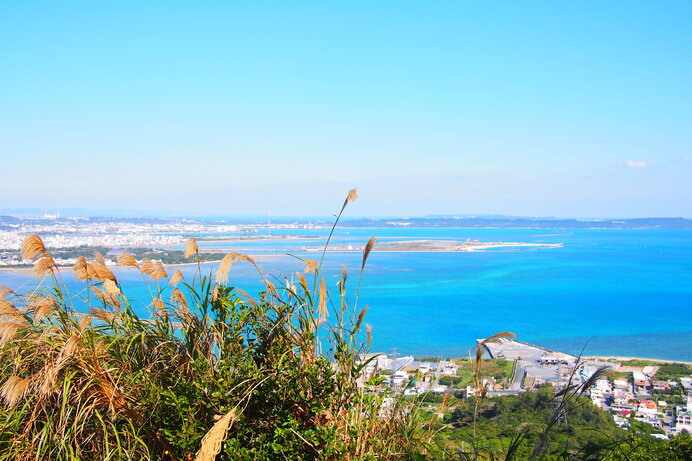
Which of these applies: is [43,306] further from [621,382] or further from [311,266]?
[621,382]

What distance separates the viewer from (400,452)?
7.52 ft

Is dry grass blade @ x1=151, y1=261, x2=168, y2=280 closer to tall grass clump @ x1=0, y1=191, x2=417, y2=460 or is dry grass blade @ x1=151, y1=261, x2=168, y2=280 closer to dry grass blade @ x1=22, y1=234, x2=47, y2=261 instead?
tall grass clump @ x1=0, y1=191, x2=417, y2=460

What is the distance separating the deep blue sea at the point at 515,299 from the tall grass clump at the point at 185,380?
6.05 metres

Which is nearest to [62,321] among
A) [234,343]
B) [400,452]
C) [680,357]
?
[234,343]

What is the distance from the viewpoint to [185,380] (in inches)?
83.2

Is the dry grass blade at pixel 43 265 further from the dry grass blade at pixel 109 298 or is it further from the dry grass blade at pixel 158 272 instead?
the dry grass blade at pixel 158 272

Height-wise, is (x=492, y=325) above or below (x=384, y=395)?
below

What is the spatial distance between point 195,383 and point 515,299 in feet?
119

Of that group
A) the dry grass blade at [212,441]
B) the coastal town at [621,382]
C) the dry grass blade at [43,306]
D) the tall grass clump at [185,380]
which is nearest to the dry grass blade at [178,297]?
the tall grass clump at [185,380]

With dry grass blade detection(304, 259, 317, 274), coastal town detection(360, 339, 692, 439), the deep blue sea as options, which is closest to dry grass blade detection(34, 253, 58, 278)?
dry grass blade detection(304, 259, 317, 274)

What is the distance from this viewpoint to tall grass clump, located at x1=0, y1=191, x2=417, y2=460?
6.33 feet

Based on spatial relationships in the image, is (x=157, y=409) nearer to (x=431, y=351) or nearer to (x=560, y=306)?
(x=431, y=351)

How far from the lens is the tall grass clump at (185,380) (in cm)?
193

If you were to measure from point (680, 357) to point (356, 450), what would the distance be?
83.1 ft
